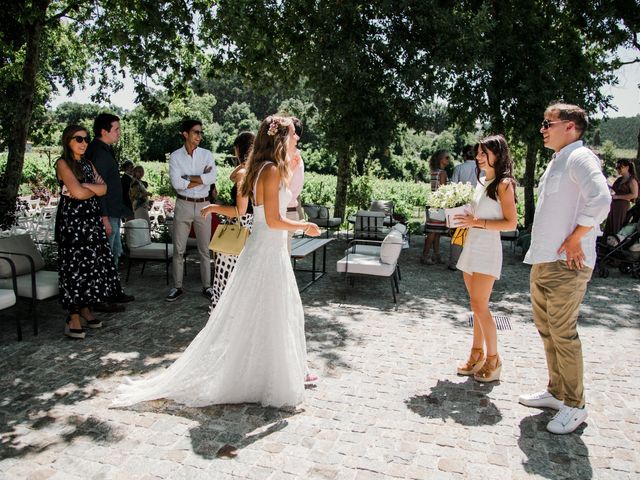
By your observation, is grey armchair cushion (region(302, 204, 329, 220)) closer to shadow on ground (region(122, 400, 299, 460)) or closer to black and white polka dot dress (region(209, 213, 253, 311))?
black and white polka dot dress (region(209, 213, 253, 311))

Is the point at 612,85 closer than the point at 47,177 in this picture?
Yes

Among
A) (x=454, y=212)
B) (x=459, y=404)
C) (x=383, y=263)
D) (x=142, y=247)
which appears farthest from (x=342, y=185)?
(x=459, y=404)

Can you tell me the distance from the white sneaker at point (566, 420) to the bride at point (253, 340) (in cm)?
190

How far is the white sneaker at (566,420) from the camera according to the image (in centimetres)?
395

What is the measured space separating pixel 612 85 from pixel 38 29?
1384 centimetres

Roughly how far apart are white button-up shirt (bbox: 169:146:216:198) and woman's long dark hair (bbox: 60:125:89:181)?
169 centimetres

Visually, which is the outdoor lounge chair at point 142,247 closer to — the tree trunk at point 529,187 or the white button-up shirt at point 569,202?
the white button-up shirt at point 569,202

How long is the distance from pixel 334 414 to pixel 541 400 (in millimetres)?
1694

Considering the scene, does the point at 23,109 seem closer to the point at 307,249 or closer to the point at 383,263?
the point at 307,249

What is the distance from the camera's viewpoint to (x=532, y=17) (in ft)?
37.0

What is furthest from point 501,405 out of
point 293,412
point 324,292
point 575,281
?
point 324,292

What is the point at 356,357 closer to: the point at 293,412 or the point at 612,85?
the point at 293,412

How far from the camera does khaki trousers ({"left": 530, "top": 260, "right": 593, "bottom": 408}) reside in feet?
12.7

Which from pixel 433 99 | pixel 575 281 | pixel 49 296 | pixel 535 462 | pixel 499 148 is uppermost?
pixel 433 99
